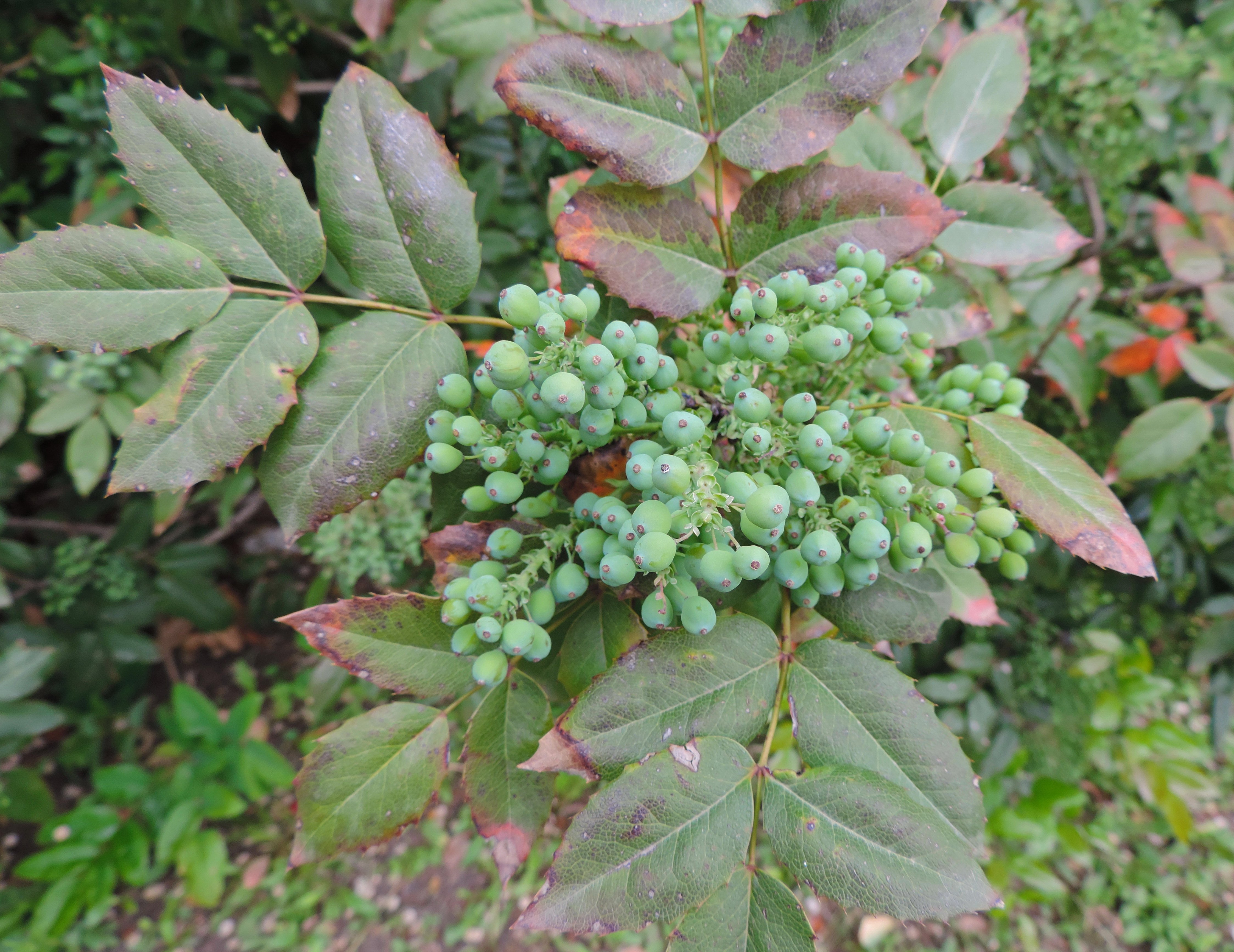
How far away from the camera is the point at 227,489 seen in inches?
86.7

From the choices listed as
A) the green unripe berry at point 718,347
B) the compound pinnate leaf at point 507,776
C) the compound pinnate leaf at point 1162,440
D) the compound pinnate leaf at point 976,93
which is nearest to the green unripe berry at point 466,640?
the compound pinnate leaf at point 507,776

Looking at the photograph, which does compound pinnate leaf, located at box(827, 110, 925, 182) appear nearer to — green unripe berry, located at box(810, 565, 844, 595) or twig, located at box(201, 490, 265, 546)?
green unripe berry, located at box(810, 565, 844, 595)

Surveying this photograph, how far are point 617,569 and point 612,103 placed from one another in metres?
0.63

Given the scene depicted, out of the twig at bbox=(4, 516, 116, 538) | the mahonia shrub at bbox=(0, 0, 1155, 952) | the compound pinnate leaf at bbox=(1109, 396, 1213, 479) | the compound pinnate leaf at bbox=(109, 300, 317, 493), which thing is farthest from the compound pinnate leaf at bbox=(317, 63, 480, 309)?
the twig at bbox=(4, 516, 116, 538)

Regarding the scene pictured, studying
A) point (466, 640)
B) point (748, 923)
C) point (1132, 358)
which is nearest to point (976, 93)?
point (1132, 358)

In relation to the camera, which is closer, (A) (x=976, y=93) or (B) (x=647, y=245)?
(B) (x=647, y=245)

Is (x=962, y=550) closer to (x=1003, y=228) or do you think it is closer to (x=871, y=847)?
(x=871, y=847)

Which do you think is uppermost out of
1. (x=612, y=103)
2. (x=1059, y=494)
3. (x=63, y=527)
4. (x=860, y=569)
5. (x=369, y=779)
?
(x=612, y=103)

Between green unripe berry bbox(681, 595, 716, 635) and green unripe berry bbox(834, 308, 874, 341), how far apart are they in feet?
1.30

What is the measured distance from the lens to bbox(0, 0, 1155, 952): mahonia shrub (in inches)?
30.4

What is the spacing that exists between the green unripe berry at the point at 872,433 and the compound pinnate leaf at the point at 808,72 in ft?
1.26

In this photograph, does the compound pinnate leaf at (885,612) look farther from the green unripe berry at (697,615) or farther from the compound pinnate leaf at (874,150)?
the compound pinnate leaf at (874,150)

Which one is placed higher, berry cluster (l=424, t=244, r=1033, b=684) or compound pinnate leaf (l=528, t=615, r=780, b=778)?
berry cluster (l=424, t=244, r=1033, b=684)

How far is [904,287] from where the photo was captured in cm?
88
